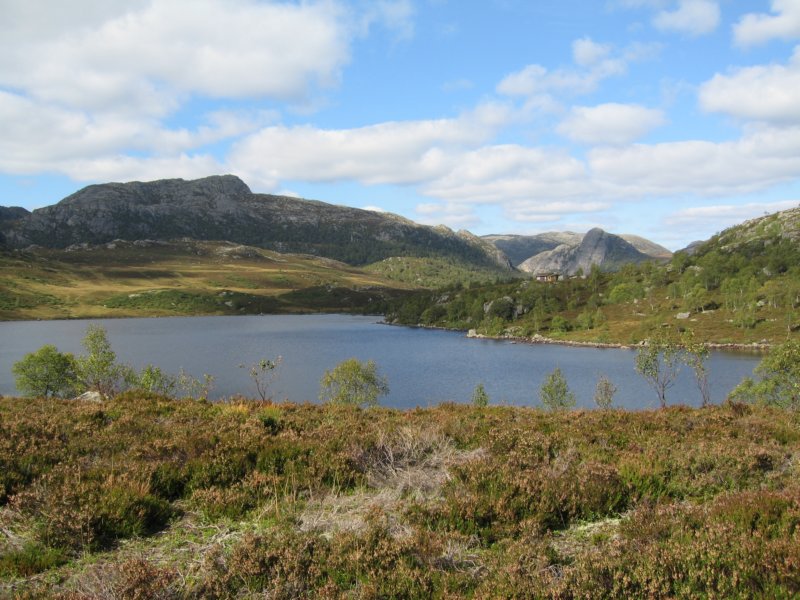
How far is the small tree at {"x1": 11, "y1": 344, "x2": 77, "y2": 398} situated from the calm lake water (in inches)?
858

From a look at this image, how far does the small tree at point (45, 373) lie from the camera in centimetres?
6344

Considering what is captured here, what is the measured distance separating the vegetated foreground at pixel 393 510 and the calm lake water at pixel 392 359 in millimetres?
49468

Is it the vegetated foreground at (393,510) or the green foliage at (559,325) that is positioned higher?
the vegetated foreground at (393,510)

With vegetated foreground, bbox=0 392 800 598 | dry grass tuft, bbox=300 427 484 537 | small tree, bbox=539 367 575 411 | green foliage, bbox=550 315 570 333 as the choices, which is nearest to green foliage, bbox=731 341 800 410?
small tree, bbox=539 367 575 411

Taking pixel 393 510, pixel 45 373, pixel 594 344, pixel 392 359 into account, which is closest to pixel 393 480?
pixel 393 510

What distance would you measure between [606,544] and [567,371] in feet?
372

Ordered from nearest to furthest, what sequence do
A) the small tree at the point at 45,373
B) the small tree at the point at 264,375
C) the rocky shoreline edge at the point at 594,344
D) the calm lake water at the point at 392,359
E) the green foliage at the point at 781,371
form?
the small tree at the point at 264,375
the green foliage at the point at 781,371
the small tree at the point at 45,373
the calm lake water at the point at 392,359
the rocky shoreline edge at the point at 594,344

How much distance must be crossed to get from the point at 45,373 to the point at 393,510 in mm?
72218

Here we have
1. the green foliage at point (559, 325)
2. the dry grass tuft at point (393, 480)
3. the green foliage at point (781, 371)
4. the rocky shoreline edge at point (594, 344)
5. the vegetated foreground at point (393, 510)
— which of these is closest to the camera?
the vegetated foreground at point (393, 510)

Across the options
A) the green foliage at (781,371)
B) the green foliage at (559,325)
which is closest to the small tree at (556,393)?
the green foliage at (781,371)

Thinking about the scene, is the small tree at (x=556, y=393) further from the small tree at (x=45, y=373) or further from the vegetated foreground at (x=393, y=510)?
the small tree at (x=45, y=373)

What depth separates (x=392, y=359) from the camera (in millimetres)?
126188

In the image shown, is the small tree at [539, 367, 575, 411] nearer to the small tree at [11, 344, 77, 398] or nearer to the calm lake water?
the calm lake water

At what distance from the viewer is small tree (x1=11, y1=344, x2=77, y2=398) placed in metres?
63.4
